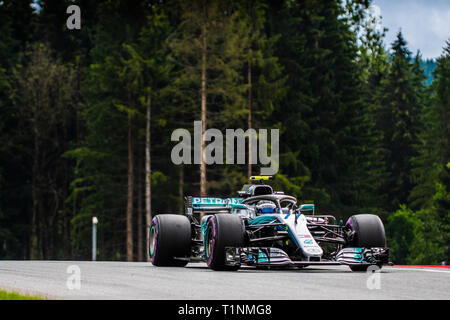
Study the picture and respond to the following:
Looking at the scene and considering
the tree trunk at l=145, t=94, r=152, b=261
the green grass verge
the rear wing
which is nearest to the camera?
the green grass verge

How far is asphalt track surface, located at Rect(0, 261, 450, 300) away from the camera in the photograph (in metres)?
10.8

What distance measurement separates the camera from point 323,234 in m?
16.7

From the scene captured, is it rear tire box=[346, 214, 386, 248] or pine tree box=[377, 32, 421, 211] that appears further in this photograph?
pine tree box=[377, 32, 421, 211]

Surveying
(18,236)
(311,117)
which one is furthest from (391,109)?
(18,236)

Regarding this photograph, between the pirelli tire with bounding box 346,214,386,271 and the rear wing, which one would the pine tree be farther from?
the pirelli tire with bounding box 346,214,386,271

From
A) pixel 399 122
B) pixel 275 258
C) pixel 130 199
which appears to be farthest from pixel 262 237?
pixel 399 122

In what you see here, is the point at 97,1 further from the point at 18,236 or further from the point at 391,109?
the point at 391,109

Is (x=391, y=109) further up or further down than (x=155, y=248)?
further up

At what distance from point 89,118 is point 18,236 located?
14366 mm

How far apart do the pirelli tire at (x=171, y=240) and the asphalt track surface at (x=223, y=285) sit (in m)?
2.22

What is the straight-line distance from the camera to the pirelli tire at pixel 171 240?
58.0 feet

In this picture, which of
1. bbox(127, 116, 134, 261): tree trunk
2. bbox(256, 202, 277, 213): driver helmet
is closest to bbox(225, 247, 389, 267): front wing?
bbox(256, 202, 277, 213): driver helmet

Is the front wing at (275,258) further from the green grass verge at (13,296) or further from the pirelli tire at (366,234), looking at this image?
the green grass verge at (13,296)

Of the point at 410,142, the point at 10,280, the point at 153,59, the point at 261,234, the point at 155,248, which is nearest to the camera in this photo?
the point at 10,280
